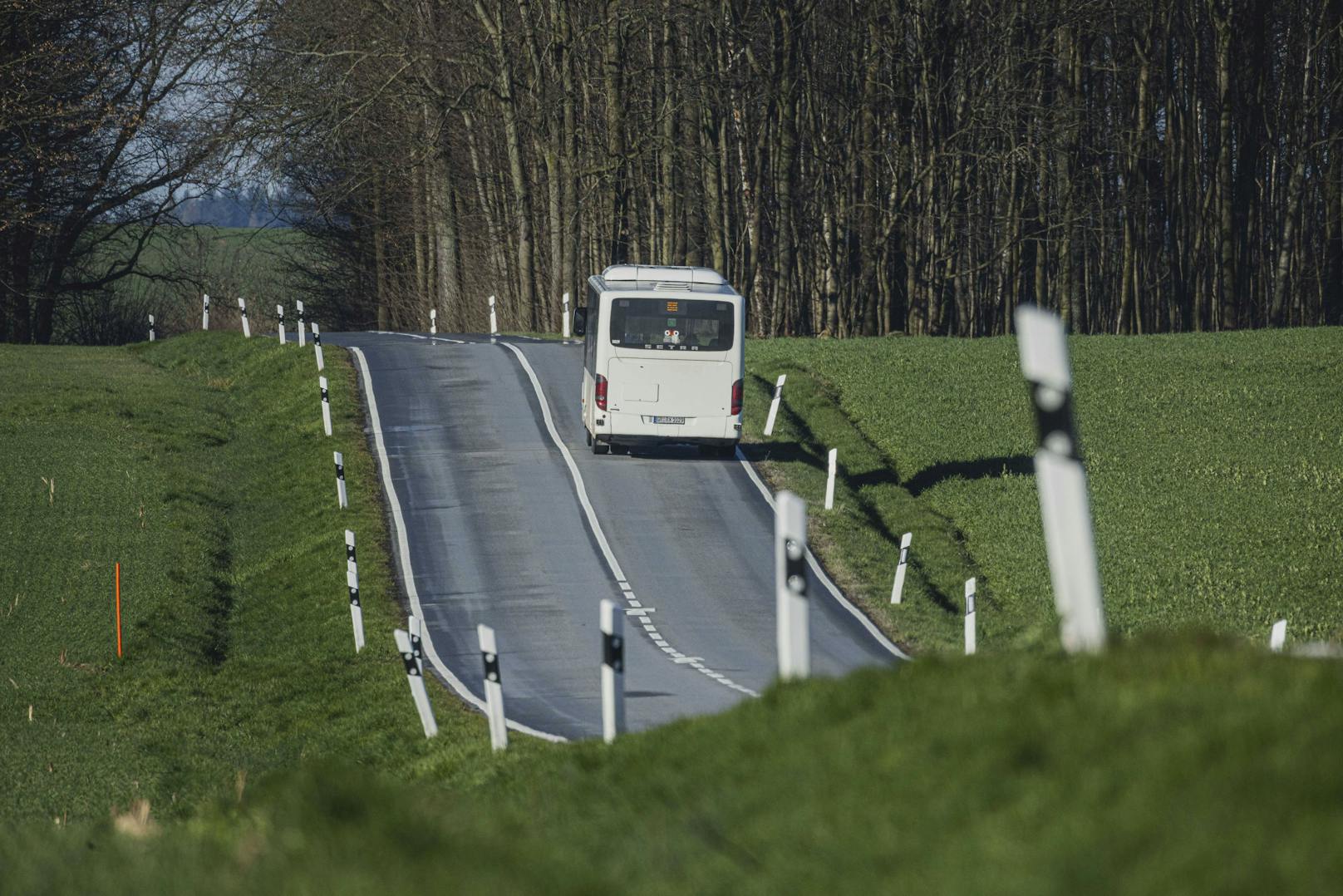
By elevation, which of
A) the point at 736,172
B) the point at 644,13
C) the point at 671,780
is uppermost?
the point at 644,13

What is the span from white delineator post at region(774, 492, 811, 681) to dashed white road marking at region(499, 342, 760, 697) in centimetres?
513

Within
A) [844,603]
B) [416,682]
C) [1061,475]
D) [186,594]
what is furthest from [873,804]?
[186,594]

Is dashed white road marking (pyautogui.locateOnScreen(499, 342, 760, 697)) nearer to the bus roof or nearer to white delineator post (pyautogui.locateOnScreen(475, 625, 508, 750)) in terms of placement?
white delineator post (pyautogui.locateOnScreen(475, 625, 508, 750))

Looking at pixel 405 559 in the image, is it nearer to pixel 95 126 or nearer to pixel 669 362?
pixel 669 362

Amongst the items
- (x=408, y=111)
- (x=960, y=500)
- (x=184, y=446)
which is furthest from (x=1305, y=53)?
(x=184, y=446)

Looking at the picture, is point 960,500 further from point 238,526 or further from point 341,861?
point 341,861

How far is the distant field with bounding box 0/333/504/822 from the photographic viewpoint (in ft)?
47.2

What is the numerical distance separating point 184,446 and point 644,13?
20.8 m

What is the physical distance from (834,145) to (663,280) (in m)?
27.5

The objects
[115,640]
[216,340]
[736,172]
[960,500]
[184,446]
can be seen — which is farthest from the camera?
[736,172]

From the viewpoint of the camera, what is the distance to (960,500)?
29.1m

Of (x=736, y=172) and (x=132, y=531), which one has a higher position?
(x=736, y=172)

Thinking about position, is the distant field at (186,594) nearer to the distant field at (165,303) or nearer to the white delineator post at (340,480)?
the white delineator post at (340,480)

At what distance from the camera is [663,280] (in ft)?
93.5
